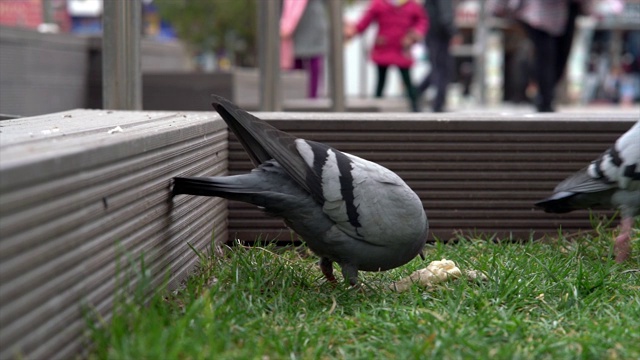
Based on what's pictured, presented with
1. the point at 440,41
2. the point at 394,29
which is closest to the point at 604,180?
the point at 440,41

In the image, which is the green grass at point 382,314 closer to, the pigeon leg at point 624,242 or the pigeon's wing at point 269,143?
the pigeon leg at point 624,242

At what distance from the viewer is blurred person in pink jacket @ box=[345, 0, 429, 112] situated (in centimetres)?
1193

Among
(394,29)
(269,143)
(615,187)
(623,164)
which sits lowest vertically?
(615,187)

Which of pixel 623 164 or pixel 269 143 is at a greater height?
pixel 269 143

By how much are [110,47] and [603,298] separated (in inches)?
115

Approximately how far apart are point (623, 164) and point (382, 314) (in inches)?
57.3

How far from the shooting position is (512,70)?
2698 centimetres

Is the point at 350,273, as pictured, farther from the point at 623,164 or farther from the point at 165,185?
the point at 623,164

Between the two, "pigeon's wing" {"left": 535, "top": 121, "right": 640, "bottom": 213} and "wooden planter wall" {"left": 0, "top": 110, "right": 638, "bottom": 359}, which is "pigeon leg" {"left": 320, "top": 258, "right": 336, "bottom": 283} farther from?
"pigeon's wing" {"left": 535, "top": 121, "right": 640, "bottom": 213}

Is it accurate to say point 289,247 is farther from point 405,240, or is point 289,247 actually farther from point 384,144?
point 405,240

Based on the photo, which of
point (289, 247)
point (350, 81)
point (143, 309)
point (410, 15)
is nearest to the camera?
point (143, 309)

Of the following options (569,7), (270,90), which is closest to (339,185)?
(270,90)

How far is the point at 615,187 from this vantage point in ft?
14.3

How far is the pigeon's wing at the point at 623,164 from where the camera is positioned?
13.9ft
